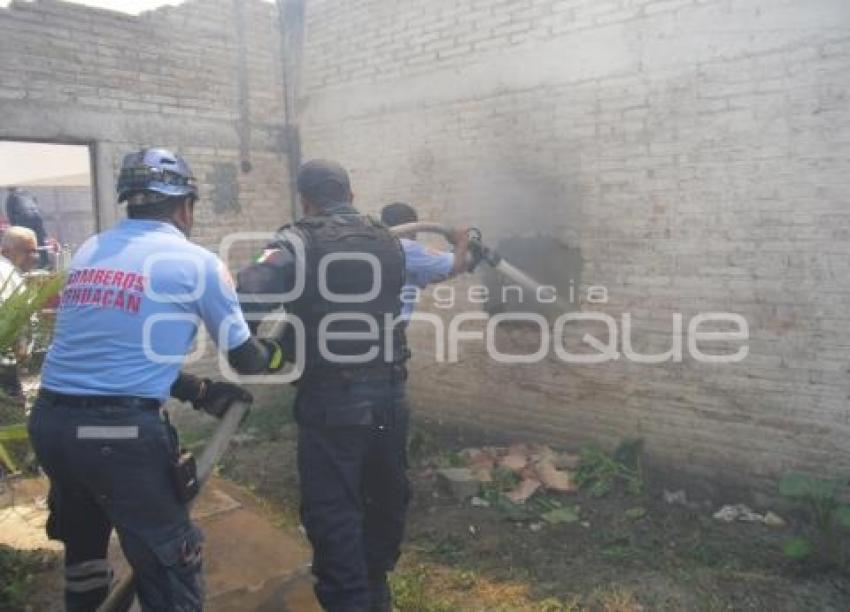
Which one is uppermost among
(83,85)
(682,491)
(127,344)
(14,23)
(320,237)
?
(14,23)

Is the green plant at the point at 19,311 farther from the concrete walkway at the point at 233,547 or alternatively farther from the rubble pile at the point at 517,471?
the rubble pile at the point at 517,471

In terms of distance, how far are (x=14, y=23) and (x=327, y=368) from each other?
4731 millimetres

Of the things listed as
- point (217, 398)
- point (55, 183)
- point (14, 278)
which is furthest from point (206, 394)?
point (55, 183)

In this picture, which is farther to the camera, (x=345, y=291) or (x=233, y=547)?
(x=233, y=547)

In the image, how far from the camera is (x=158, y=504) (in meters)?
2.41

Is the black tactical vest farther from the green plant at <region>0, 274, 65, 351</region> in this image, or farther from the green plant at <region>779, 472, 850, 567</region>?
the green plant at <region>779, 472, 850, 567</region>

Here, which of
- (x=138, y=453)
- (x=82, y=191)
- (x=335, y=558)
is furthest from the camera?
(x=82, y=191)

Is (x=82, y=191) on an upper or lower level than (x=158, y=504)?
upper

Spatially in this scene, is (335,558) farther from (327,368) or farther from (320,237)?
(320,237)

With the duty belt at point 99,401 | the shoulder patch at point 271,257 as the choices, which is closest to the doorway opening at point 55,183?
the shoulder patch at point 271,257

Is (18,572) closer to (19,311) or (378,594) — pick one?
(19,311)

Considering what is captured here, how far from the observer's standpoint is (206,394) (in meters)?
2.93

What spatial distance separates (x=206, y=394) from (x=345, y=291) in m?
0.77

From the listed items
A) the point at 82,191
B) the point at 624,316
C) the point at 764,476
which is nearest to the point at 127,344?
the point at 624,316
